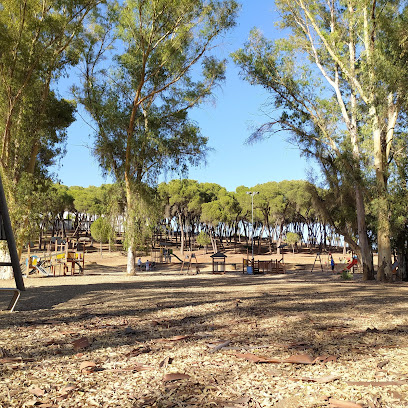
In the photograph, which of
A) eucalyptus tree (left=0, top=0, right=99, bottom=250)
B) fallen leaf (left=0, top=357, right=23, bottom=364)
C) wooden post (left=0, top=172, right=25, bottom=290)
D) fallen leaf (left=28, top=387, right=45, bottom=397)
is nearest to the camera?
fallen leaf (left=28, top=387, right=45, bottom=397)

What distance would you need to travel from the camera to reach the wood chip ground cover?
2.46m

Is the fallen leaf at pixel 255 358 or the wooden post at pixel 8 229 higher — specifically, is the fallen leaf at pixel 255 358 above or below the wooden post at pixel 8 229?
below

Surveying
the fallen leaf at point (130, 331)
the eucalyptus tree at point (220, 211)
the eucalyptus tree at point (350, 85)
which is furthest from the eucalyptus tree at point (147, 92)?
the eucalyptus tree at point (220, 211)

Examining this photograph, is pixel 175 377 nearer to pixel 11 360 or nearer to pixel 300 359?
pixel 300 359

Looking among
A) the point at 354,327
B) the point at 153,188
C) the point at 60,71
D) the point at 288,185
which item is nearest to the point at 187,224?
the point at 288,185

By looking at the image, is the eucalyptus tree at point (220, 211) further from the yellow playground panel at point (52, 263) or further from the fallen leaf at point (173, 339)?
the fallen leaf at point (173, 339)

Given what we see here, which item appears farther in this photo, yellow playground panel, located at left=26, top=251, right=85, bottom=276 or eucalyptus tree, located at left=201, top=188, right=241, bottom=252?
eucalyptus tree, located at left=201, top=188, right=241, bottom=252

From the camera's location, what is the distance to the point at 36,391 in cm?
259

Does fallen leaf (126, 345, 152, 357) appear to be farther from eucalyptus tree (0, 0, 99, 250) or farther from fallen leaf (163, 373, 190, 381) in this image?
eucalyptus tree (0, 0, 99, 250)

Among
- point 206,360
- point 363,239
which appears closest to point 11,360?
point 206,360

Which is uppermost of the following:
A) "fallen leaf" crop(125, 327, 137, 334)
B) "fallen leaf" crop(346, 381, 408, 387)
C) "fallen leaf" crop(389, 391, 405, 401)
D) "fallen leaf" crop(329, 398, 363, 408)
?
"fallen leaf" crop(329, 398, 363, 408)

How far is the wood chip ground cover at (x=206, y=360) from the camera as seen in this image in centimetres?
246

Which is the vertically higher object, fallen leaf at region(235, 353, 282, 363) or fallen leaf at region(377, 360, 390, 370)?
fallen leaf at region(235, 353, 282, 363)

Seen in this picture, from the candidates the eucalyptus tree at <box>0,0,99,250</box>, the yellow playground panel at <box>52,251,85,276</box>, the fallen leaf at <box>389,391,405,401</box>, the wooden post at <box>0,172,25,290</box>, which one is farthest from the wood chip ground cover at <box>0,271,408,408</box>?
the yellow playground panel at <box>52,251,85,276</box>
